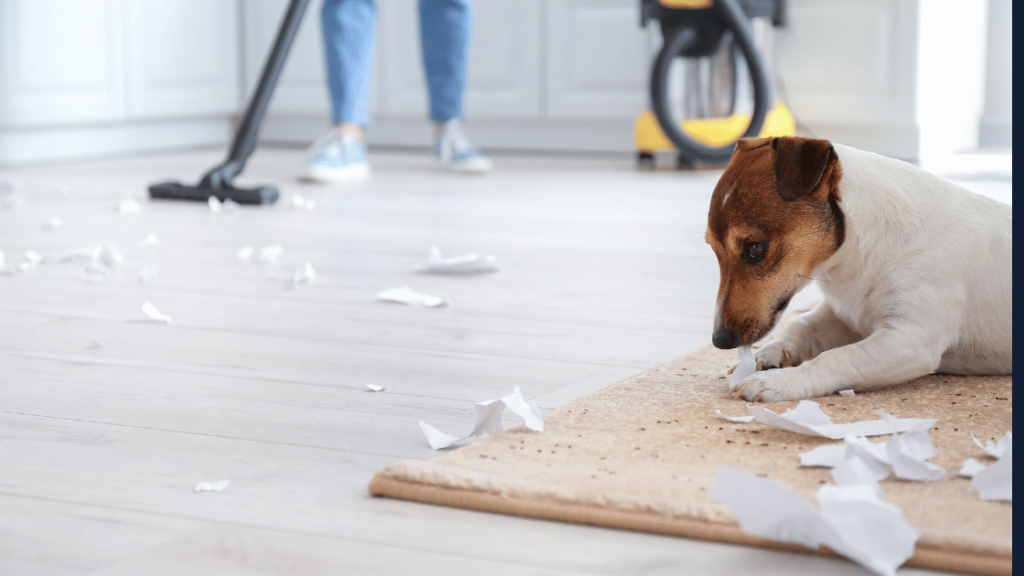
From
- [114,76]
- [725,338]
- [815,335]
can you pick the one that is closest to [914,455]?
[725,338]

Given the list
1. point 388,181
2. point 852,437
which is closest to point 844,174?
point 852,437

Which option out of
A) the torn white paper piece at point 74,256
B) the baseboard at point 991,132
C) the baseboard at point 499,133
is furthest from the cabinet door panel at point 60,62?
the baseboard at point 991,132

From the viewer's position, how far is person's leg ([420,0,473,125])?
149 inches

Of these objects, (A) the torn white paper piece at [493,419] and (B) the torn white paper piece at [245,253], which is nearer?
(A) the torn white paper piece at [493,419]

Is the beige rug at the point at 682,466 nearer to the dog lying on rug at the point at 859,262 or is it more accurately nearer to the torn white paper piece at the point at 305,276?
the dog lying on rug at the point at 859,262

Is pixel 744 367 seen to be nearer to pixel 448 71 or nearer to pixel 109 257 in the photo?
pixel 109 257

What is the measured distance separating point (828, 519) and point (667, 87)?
2.86 metres

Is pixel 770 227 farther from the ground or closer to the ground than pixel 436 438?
farther from the ground

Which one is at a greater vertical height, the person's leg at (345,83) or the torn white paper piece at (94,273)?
the person's leg at (345,83)

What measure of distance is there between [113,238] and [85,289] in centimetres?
59

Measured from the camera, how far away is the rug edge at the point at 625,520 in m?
0.78

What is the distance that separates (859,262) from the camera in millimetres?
1258

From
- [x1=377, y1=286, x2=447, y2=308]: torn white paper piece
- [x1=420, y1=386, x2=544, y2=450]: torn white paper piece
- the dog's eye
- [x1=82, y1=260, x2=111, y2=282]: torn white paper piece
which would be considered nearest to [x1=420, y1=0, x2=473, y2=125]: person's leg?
[x1=82, y1=260, x2=111, y2=282]: torn white paper piece

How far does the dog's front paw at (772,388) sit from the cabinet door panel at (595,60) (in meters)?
3.28
